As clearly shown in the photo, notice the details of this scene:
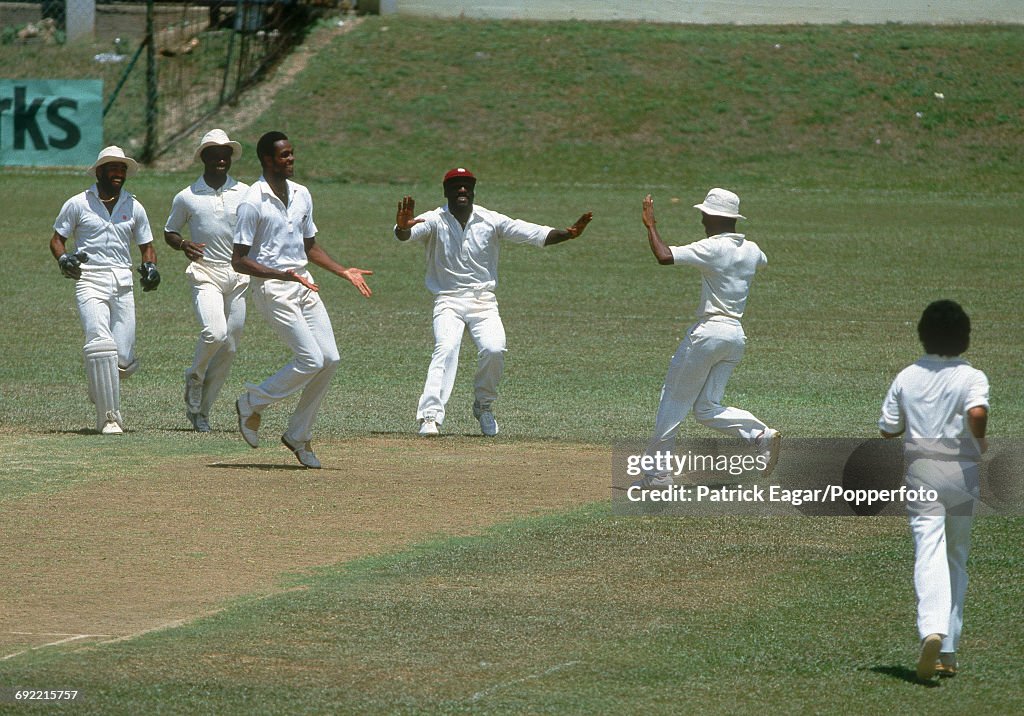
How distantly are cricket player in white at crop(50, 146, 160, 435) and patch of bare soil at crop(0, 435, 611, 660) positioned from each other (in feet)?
5.92

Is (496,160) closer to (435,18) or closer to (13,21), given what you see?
(435,18)

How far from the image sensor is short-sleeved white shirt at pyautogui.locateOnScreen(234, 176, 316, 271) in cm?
1139

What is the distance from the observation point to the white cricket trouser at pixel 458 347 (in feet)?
45.3

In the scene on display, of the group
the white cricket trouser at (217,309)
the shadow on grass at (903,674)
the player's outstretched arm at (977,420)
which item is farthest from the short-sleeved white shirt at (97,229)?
the player's outstretched arm at (977,420)

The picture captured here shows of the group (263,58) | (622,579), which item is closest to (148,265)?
(622,579)

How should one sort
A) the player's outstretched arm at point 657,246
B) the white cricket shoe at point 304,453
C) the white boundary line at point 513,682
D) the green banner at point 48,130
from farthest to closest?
the green banner at point 48,130 → the white cricket shoe at point 304,453 → the player's outstretched arm at point 657,246 → the white boundary line at point 513,682

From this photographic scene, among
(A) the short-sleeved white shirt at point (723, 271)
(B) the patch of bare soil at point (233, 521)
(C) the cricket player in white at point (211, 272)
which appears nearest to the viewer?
(B) the patch of bare soil at point (233, 521)

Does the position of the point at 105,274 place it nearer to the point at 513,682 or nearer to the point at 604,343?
the point at 513,682

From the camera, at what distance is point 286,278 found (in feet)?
37.0

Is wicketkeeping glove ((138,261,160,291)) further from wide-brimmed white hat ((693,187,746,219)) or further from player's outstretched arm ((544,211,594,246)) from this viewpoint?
wide-brimmed white hat ((693,187,746,219))

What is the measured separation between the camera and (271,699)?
6777mm

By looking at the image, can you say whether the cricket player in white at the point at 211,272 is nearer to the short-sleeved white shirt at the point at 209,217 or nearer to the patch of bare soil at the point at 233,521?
the short-sleeved white shirt at the point at 209,217

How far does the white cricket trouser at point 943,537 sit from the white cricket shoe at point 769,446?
3.89 m

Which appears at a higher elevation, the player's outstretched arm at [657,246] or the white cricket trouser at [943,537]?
the player's outstretched arm at [657,246]
